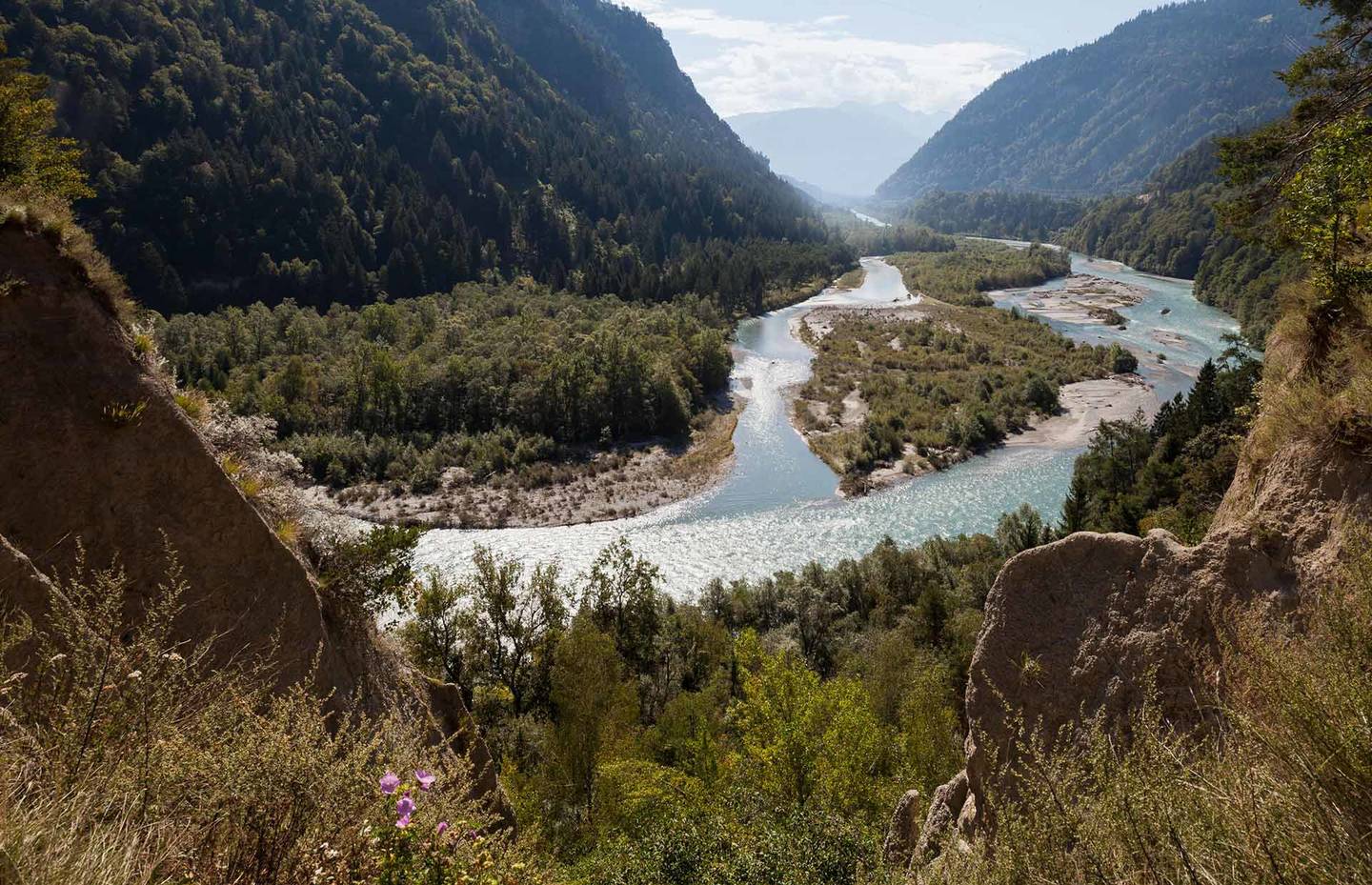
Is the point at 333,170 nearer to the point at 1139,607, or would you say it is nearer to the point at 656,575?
the point at 656,575

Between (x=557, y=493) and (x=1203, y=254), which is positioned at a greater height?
(x=1203, y=254)

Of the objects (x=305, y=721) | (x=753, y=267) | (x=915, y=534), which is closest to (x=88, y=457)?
(x=305, y=721)

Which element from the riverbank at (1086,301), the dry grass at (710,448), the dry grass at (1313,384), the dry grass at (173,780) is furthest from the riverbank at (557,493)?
the riverbank at (1086,301)

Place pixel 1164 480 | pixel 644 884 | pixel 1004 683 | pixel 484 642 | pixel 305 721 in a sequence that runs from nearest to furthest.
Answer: pixel 305 721, pixel 1004 683, pixel 644 884, pixel 484 642, pixel 1164 480

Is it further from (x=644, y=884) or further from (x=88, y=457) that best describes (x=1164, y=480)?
(x=88, y=457)

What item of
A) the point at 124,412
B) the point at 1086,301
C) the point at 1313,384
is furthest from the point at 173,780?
the point at 1086,301

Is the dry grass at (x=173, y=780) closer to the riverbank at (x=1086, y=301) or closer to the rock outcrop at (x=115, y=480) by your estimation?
the rock outcrop at (x=115, y=480)
